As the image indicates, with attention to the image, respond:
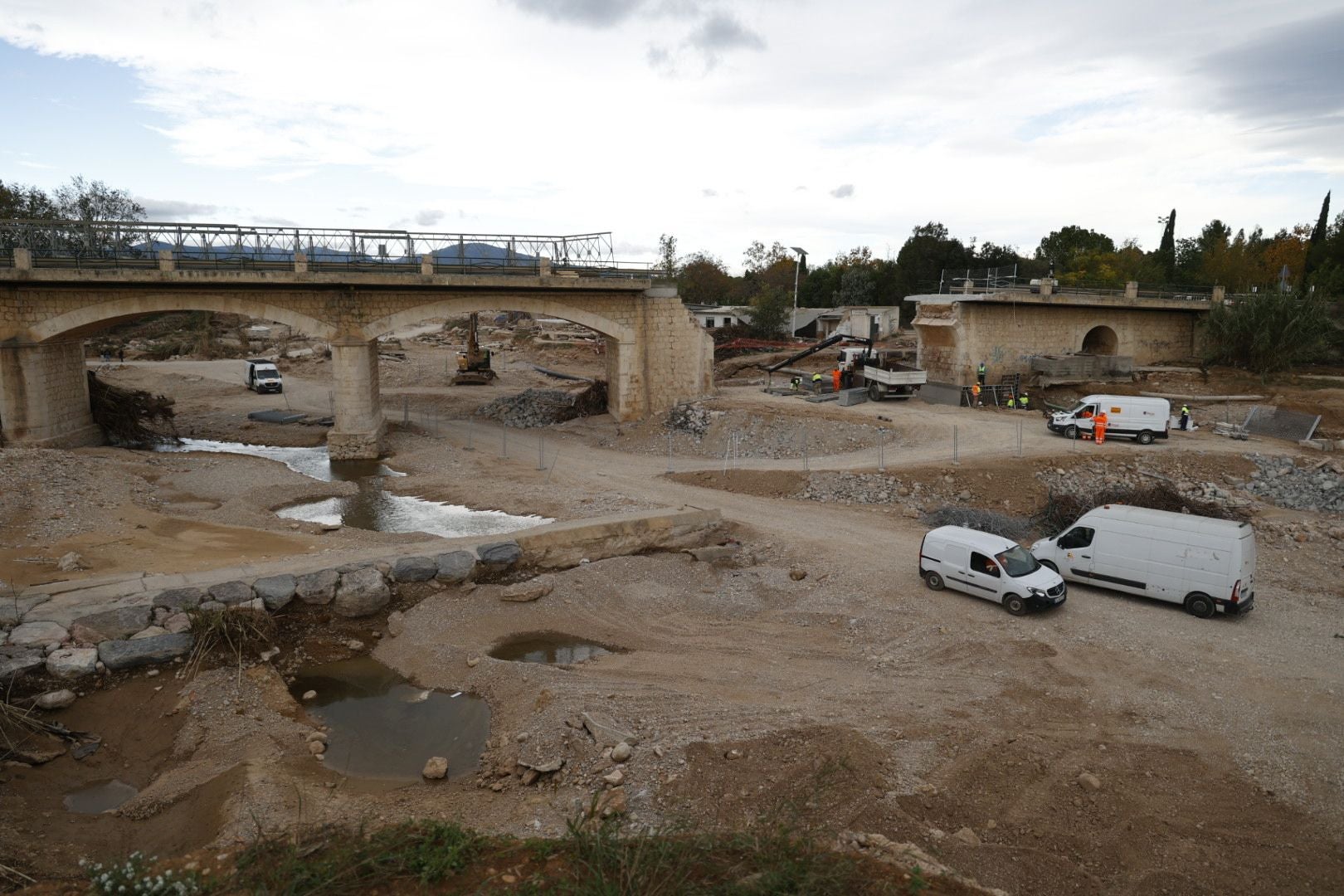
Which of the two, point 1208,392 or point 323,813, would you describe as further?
point 1208,392

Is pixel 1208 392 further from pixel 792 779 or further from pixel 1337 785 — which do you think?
pixel 792 779

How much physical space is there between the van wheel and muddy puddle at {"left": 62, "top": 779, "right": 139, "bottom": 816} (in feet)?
54.3

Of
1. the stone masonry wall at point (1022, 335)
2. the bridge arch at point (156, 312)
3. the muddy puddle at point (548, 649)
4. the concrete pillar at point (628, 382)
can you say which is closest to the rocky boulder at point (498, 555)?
the muddy puddle at point (548, 649)

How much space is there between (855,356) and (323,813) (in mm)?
32138

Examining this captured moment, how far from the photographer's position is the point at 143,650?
39.3 ft

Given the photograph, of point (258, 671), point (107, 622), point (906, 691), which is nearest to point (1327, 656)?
point (906, 691)

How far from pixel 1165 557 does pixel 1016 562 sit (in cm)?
271

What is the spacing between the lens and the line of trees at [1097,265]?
2094 inches

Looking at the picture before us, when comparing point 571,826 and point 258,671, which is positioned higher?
point 571,826

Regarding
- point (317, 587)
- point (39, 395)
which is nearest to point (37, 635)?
point (317, 587)

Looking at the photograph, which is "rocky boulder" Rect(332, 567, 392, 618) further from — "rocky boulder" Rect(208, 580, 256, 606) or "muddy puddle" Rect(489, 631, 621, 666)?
"muddy puddle" Rect(489, 631, 621, 666)

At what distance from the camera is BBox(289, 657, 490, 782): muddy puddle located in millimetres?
10375

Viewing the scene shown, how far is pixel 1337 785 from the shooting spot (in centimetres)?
951

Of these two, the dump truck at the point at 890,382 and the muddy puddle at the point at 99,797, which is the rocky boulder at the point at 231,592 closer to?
the muddy puddle at the point at 99,797
